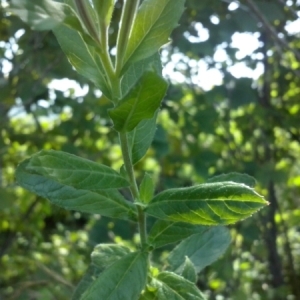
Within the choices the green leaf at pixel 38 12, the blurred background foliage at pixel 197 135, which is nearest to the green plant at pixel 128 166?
the green leaf at pixel 38 12

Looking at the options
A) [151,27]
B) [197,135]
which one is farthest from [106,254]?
[197,135]

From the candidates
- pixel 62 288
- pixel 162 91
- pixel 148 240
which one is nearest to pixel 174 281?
pixel 148 240

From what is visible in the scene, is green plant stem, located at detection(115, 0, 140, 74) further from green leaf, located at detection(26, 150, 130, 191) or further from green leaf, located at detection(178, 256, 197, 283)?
green leaf, located at detection(178, 256, 197, 283)

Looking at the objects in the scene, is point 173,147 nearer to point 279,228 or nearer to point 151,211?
point 279,228

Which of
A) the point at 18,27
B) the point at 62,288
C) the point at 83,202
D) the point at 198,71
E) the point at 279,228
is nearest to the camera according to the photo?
the point at 83,202

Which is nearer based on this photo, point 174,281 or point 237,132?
point 174,281

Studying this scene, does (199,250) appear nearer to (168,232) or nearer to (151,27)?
(168,232)

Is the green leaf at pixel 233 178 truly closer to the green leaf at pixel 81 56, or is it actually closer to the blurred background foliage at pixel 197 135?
the green leaf at pixel 81 56
